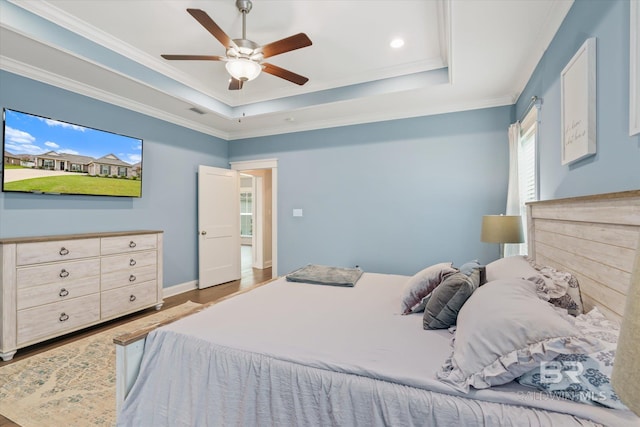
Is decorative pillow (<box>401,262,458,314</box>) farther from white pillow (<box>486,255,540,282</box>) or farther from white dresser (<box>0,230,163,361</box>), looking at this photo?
white dresser (<box>0,230,163,361</box>)

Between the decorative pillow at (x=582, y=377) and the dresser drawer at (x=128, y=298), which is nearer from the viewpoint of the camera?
the decorative pillow at (x=582, y=377)

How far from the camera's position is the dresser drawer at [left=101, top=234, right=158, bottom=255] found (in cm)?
312

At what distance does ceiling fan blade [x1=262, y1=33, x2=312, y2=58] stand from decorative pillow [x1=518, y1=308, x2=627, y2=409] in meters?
2.26

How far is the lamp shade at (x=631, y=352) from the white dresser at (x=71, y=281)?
3.59 metres

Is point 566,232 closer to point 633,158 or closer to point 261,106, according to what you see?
point 633,158

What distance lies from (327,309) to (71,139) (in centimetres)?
327

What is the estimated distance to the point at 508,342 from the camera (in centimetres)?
106

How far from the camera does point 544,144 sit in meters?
2.23

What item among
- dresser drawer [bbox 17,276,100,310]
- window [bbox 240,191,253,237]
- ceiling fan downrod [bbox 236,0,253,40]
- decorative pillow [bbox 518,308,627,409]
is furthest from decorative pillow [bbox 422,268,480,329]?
window [bbox 240,191,253,237]

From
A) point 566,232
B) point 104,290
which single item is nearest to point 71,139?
point 104,290

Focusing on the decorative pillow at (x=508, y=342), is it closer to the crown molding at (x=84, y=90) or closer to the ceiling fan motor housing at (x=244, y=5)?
the ceiling fan motor housing at (x=244, y=5)

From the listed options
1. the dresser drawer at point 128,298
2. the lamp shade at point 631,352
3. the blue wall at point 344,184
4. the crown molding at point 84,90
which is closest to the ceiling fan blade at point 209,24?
the crown molding at point 84,90

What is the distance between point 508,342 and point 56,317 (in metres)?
3.56

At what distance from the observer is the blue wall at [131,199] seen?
2.82 m
